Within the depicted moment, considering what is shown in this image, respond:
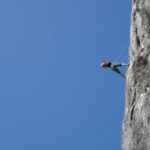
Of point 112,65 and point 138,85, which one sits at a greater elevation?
point 112,65

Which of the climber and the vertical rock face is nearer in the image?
the vertical rock face

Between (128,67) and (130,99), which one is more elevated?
(128,67)

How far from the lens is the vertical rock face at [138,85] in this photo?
2392 centimetres

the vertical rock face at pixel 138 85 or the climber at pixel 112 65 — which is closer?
the vertical rock face at pixel 138 85

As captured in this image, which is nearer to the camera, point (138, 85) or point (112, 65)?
point (138, 85)

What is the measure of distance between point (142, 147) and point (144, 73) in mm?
3633

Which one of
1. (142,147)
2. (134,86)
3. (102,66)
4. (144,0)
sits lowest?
(142,147)

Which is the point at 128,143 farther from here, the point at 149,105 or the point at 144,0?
the point at 144,0

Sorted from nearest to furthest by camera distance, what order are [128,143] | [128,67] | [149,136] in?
[149,136]
[128,143]
[128,67]

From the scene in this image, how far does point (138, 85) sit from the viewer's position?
2538 centimetres

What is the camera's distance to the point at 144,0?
2623 cm

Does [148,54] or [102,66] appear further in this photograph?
[102,66]

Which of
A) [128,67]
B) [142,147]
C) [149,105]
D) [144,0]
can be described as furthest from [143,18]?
[142,147]

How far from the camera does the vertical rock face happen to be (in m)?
23.9
